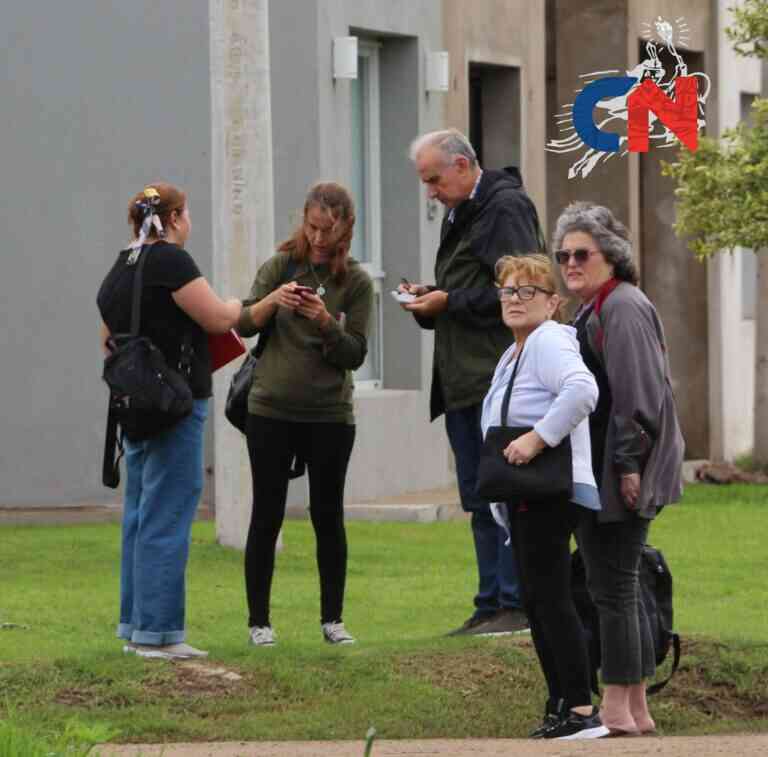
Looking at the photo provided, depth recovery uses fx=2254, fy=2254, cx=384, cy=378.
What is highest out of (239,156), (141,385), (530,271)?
(239,156)

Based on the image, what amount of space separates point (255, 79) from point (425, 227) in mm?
4440

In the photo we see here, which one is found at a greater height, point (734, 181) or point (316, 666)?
point (734, 181)

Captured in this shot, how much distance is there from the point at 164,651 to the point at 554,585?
70.3 inches

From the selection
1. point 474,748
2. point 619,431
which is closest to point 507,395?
point 619,431

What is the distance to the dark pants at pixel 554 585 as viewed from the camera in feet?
24.5

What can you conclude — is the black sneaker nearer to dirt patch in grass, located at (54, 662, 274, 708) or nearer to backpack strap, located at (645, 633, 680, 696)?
backpack strap, located at (645, 633, 680, 696)

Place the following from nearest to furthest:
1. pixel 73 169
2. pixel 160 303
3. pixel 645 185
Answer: pixel 160 303 → pixel 73 169 → pixel 645 185

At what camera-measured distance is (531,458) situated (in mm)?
7363

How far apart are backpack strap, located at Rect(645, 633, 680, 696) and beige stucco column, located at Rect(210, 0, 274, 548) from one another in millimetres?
4936

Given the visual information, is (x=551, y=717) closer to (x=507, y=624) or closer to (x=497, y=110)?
(x=507, y=624)

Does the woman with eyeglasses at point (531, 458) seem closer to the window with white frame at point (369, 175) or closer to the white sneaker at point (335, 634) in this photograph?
the white sneaker at point (335, 634)

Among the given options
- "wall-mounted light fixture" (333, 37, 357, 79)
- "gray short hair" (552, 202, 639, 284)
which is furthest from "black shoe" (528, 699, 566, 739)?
"wall-mounted light fixture" (333, 37, 357, 79)

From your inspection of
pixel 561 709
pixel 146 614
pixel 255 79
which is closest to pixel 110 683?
pixel 146 614

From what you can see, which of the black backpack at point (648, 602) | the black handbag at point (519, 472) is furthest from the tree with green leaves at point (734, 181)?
the black handbag at point (519, 472)
